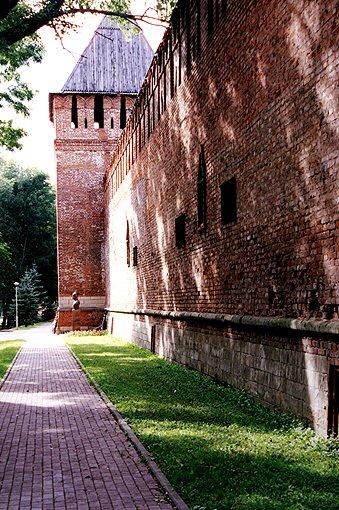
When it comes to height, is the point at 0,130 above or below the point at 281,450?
above

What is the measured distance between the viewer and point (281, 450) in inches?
266

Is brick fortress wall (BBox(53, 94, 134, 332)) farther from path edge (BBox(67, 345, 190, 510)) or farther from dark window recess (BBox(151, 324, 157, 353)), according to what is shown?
path edge (BBox(67, 345, 190, 510))

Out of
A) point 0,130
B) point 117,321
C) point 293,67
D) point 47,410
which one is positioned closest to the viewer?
point 293,67

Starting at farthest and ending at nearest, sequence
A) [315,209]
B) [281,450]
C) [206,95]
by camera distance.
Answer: [206,95], [315,209], [281,450]

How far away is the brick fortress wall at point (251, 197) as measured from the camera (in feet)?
25.0

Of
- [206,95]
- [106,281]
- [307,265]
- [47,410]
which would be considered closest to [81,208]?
[106,281]

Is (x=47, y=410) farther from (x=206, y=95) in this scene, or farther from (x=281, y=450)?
(x=206, y=95)

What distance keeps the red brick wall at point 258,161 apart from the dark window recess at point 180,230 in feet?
0.88

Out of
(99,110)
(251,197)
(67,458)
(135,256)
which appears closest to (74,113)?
(99,110)

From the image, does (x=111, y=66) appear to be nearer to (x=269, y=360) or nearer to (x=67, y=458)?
(x=269, y=360)

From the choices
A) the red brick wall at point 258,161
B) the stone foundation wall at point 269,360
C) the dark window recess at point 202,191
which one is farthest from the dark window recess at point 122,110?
the dark window recess at point 202,191

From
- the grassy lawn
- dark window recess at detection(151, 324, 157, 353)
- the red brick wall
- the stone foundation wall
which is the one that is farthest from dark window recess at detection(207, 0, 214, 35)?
dark window recess at detection(151, 324, 157, 353)

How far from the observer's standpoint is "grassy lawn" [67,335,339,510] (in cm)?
534

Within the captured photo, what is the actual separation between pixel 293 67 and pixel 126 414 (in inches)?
190
